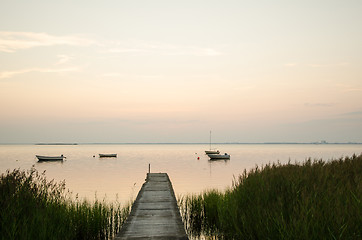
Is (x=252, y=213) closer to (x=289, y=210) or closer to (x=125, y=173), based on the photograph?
(x=289, y=210)

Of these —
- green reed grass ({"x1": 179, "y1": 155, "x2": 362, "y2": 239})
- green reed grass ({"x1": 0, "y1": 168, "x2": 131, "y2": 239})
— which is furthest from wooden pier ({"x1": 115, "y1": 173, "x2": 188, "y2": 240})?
green reed grass ({"x1": 179, "y1": 155, "x2": 362, "y2": 239})

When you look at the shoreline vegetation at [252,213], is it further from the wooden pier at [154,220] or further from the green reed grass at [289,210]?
the wooden pier at [154,220]

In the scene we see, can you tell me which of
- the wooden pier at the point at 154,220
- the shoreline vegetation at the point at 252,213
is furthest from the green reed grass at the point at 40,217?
the wooden pier at the point at 154,220

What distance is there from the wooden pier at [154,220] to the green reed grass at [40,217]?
136 centimetres

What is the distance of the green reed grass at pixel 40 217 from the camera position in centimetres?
580

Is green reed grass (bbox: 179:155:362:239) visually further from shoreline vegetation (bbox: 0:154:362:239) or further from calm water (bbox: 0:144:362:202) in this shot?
calm water (bbox: 0:144:362:202)

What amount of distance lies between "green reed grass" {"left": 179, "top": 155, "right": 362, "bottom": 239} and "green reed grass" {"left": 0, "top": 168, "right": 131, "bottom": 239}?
13.2ft

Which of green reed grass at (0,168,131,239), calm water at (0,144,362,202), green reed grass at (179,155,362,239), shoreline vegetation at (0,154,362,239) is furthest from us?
calm water at (0,144,362,202)

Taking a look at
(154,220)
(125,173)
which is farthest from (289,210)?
(125,173)

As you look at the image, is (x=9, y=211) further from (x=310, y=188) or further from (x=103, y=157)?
(x=103, y=157)

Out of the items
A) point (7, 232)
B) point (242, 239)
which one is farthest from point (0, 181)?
point (242, 239)

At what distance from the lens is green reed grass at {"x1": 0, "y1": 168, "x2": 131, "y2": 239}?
19.0 ft

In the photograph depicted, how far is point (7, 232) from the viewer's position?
551cm

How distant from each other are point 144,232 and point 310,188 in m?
5.22
